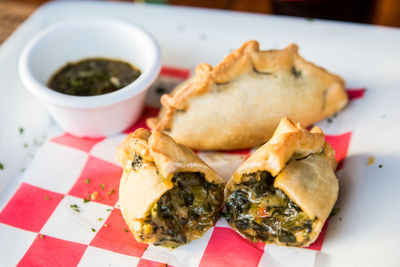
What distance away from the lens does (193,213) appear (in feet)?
6.62

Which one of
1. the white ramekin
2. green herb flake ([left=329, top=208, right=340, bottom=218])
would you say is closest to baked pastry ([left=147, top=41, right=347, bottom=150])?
the white ramekin

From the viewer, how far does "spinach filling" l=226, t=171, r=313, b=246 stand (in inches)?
73.7

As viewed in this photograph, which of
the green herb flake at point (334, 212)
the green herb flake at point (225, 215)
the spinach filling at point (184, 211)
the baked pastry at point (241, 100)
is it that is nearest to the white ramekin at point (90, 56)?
the baked pastry at point (241, 100)

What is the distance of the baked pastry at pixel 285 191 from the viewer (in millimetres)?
1840

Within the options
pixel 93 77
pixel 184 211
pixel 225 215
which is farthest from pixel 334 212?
pixel 93 77

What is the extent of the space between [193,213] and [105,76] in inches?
43.8

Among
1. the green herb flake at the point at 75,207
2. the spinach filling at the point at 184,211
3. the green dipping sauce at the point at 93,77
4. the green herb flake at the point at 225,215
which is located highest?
the green dipping sauce at the point at 93,77

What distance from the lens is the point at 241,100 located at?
7.70 feet

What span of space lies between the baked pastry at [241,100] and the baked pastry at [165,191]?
→ 1.11 ft

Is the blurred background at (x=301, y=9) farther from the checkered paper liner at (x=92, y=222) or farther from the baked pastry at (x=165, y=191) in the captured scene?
the baked pastry at (x=165, y=191)

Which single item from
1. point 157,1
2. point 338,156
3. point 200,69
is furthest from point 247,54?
point 157,1

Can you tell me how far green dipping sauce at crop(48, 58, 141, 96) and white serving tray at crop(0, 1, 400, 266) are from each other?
0.86 ft

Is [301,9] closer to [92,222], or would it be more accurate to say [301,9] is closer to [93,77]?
[93,77]

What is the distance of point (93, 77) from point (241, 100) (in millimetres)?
930
